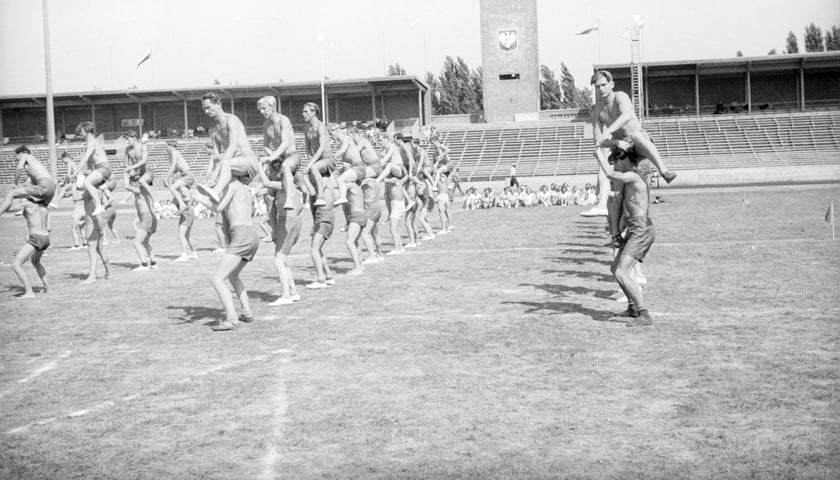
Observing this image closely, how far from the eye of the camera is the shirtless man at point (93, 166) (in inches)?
639

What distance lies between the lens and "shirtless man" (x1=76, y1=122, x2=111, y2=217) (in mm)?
16219

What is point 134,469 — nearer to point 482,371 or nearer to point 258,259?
point 482,371

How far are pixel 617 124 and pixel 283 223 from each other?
449 cm

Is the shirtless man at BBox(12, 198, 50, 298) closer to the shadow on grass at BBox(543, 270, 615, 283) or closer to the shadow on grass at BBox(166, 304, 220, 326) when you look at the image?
the shadow on grass at BBox(166, 304, 220, 326)

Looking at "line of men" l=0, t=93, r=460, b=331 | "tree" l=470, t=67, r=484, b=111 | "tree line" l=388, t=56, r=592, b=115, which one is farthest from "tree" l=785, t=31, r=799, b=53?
"line of men" l=0, t=93, r=460, b=331

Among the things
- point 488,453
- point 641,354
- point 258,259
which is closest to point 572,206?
point 258,259

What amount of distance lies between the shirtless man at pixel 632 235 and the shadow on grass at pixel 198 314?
4613mm

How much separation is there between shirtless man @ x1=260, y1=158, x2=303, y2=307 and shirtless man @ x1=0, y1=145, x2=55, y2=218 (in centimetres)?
371

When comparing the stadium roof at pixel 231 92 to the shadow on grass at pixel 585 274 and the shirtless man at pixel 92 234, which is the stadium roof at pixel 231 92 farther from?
the shadow on grass at pixel 585 274

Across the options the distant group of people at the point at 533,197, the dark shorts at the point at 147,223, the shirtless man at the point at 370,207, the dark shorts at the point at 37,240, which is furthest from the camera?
the distant group of people at the point at 533,197

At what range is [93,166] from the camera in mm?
17016

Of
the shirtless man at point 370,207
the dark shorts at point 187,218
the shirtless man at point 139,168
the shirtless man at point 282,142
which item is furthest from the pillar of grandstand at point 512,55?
the shirtless man at point 282,142

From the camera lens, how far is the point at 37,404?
24.3 feet

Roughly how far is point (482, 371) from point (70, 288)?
9492 millimetres
